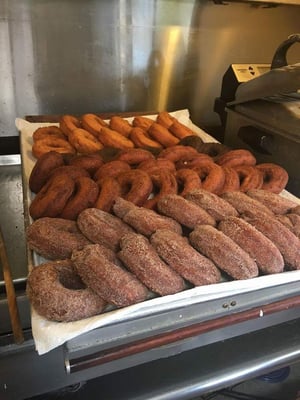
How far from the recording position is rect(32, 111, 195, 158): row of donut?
144 cm

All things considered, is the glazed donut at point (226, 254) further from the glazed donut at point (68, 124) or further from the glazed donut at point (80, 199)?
the glazed donut at point (68, 124)

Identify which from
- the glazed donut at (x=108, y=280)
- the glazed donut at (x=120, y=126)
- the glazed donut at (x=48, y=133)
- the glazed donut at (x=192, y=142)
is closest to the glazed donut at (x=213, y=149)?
the glazed donut at (x=192, y=142)

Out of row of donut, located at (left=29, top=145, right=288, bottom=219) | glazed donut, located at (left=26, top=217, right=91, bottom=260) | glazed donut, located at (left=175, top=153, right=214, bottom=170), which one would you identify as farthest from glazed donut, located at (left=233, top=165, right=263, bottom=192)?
glazed donut, located at (left=26, top=217, right=91, bottom=260)

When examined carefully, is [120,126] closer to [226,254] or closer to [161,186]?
[161,186]

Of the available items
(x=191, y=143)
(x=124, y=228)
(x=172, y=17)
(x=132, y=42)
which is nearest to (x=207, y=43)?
(x=172, y=17)

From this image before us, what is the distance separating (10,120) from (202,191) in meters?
1.21

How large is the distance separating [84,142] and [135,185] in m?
0.45

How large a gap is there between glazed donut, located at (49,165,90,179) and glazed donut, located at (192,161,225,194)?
36 cm

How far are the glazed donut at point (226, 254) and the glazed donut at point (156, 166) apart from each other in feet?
1.31

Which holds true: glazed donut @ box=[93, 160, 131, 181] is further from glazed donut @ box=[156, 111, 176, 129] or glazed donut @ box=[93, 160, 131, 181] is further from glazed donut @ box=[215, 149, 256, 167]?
glazed donut @ box=[156, 111, 176, 129]

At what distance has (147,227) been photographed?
88 centimetres

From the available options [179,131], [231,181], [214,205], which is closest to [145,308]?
[214,205]

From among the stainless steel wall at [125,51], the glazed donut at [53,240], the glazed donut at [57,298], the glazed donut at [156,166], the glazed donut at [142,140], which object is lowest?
the glazed donut at [57,298]

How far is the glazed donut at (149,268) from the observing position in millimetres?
764
